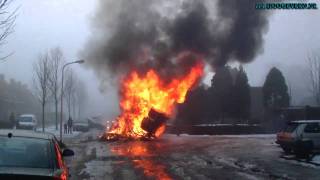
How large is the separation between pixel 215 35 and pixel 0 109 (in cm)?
4149

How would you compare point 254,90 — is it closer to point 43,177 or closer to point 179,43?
point 179,43

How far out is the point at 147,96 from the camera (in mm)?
44250

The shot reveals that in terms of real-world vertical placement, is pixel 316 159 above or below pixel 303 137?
below

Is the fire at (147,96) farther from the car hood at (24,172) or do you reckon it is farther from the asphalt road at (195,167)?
the car hood at (24,172)

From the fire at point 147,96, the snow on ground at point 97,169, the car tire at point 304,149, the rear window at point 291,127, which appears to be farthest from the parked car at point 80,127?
the car tire at point 304,149

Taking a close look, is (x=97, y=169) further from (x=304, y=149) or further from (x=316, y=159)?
(x=304, y=149)

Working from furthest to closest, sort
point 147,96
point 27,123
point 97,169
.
→ 1. point 27,123
2. point 147,96
3. point 97,169

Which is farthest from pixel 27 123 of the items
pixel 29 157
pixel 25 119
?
pixel 29 157

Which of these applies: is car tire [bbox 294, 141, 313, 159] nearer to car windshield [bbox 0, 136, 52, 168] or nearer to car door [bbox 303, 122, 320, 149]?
car door [bbox 303, 122, 320, 149]

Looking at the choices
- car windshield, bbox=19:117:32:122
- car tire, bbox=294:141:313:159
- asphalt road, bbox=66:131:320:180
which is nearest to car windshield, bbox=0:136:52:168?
asphalt road, bbox=66:131:320:180

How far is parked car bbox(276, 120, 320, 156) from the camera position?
75.8 ft

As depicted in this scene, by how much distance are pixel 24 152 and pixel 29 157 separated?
0.14m

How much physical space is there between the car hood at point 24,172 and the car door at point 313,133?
58.3 feet

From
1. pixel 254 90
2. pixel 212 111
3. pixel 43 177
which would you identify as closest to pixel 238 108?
pixel 212 111
